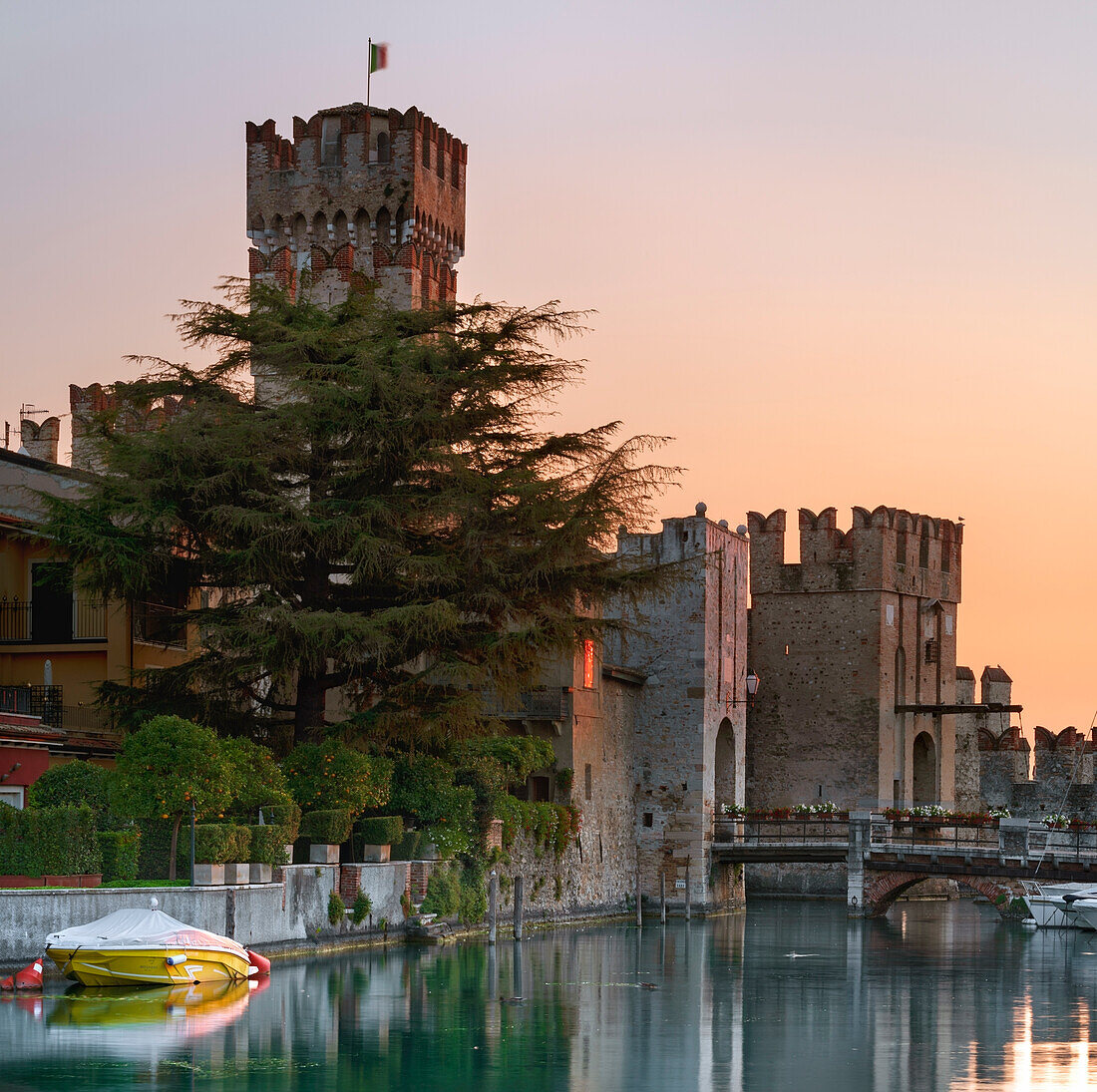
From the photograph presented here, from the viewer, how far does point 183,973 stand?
23.2 meters

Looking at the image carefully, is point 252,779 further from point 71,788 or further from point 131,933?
point 131,933

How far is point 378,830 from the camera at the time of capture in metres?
31.1

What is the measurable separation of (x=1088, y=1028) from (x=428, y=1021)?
7.68m

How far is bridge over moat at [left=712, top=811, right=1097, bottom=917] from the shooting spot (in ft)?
124

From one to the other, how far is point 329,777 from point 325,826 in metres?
0.79

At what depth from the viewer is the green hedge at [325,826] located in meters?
29.4

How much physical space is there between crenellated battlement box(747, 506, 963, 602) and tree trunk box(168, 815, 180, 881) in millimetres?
26423

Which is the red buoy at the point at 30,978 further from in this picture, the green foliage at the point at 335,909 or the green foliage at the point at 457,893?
the green foliage at the point at 457,893

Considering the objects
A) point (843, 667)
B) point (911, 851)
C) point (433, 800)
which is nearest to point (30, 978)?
point (433, 800)

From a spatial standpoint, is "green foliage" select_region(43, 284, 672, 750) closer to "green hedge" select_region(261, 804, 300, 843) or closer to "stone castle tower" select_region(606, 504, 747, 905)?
"green hedge" select_region(261, 804, 300, 843)

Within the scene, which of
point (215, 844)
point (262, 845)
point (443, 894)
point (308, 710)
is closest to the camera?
point (215, 844)

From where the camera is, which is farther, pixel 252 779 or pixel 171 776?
pixel 252 779

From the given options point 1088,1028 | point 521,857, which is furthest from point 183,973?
point 521,857

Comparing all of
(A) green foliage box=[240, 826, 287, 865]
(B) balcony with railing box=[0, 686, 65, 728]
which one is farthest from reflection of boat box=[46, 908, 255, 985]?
(B) balcony with railing box=[0, 686, 65, 728]
